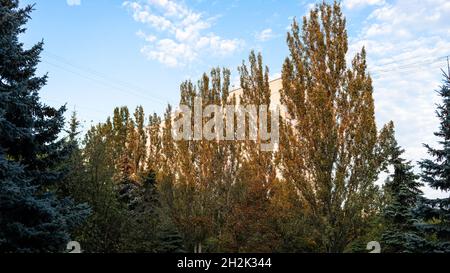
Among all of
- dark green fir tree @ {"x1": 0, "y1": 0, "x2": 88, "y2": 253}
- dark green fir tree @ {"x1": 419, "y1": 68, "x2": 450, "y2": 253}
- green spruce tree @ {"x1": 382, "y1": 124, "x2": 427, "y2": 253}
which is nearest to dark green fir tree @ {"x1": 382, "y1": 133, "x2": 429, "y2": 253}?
green spruce tree @ {"x1": 382, "y1": 124, "x2": 427, "y2": 253}

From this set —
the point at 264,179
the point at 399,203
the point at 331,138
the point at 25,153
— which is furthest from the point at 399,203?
the point at 25,153

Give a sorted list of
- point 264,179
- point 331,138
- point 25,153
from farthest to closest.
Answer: point 264,179 → point 331,138 → point 25,153

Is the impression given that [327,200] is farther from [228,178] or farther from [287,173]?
[228,178]

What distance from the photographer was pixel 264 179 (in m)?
19.8

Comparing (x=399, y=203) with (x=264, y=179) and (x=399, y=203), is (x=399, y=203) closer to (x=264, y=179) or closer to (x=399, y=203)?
(x=399, y=203)

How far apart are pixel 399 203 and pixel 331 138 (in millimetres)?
8863

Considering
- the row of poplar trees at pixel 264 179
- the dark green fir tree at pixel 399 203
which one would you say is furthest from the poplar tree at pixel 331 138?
the dark green fir tree at pixel 399 203

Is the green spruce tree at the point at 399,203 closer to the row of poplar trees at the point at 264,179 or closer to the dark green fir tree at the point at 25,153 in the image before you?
the row of poplar trees at the point at 264,179

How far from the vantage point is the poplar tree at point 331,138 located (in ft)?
42.8

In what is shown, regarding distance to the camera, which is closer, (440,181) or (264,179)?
(440,181)

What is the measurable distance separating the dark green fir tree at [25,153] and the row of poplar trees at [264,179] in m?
0.03

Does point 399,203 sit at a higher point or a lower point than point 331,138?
lower

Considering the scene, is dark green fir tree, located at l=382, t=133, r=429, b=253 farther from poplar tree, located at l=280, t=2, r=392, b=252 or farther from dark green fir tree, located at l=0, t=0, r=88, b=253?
dark green fir tree, located at l=0, t=0, r=88, b=253
